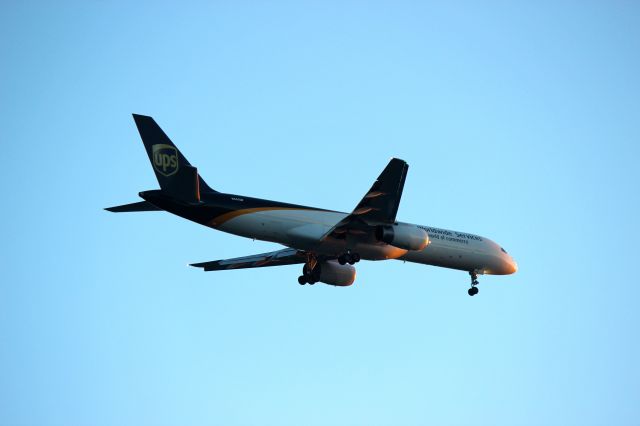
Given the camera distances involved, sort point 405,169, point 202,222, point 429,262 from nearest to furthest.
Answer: point 405,169 < point 202,222 < point 429,262

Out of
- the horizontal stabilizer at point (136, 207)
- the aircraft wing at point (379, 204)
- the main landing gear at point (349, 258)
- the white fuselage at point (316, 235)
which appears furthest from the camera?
the main landing gear at point (349, 258)

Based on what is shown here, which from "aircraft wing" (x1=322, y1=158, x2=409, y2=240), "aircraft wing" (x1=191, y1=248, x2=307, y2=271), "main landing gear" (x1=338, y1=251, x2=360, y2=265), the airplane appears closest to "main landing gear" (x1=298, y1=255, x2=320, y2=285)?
the airplane

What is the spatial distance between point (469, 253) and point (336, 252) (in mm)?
7505

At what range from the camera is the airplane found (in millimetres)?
36688

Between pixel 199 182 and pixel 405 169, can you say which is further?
pixel 199 182

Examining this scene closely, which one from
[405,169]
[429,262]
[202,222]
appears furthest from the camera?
[429,262]

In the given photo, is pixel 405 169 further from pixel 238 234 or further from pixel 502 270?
pixel 502 270

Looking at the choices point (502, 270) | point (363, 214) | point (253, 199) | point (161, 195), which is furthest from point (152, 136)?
point (502, 270)

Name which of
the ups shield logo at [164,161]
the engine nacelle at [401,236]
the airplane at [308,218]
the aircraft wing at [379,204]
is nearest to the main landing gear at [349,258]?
the airplane at [308,218]

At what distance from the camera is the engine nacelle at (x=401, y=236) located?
124 ft

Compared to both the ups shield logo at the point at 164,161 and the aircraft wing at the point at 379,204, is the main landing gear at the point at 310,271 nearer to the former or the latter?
the aircraft wing at the point at 379,204

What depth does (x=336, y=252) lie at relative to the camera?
4022 centimetres

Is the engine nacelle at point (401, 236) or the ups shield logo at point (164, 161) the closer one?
the ups shield logo at point (164, 161)

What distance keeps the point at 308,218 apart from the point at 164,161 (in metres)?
6.92
